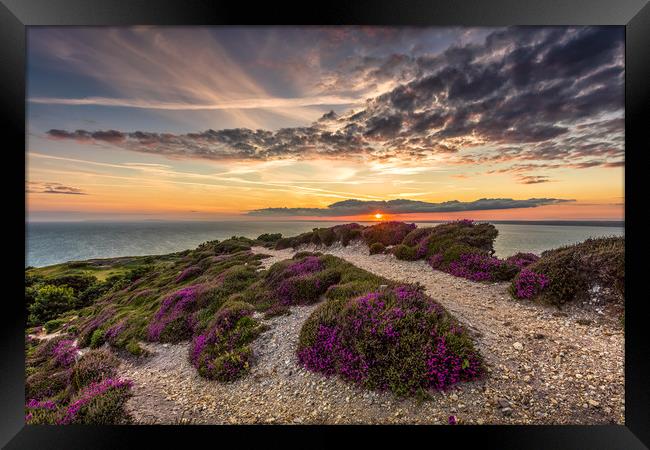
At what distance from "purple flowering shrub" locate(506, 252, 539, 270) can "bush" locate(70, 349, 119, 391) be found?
1116cm

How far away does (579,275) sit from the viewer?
5391mm

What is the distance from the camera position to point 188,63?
16.9 feet

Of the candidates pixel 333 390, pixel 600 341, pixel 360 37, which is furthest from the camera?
pixel 360 37

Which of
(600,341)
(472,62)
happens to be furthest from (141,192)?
(600,341)

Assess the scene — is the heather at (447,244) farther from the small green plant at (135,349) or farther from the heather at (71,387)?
the small green plant at (135,349)

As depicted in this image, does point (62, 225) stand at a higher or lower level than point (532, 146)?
lower

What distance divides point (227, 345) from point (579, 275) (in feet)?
27.2

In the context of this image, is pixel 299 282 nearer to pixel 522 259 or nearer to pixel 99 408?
pixel 99 408

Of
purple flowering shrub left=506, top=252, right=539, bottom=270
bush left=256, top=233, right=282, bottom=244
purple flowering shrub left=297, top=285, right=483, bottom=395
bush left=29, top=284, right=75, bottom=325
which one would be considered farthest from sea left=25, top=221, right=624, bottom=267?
bush left=256, top=233, right=282, bottom=244

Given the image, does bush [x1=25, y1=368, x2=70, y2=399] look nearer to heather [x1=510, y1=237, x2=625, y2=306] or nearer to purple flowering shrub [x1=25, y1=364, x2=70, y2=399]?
purple flowering shrub [x1=25, y1=364, x2=70, y2=399]

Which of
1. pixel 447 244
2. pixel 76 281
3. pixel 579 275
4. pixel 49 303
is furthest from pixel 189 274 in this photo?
pixel 579 275

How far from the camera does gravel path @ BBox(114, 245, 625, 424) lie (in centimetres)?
326

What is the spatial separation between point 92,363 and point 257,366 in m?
4.21

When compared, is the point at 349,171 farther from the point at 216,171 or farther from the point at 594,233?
the point at 594,233
